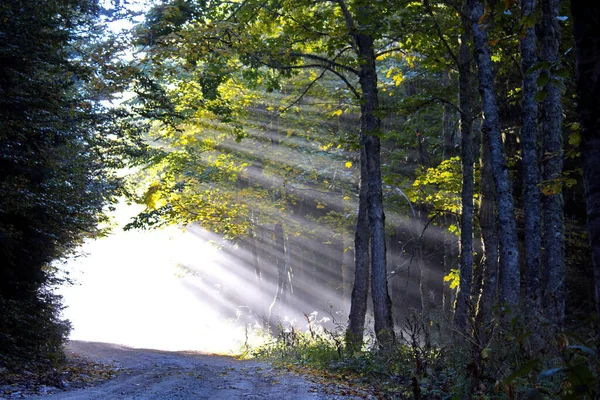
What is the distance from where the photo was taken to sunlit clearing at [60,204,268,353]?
42.0 m

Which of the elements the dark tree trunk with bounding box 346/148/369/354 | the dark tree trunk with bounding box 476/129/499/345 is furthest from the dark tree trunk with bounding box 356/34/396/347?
the dark tree trunk with bounding box 476/129/499/345

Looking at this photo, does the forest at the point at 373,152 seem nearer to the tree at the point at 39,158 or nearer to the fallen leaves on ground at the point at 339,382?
the tree at the point at 39,158

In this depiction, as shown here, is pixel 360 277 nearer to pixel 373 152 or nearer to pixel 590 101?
pixel 373 152

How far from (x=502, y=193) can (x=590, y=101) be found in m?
7.49

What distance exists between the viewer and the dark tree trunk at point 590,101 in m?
2.58

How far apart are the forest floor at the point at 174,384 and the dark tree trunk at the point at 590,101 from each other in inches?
244

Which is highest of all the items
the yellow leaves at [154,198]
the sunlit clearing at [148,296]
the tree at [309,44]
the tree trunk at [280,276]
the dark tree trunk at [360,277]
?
the tree at [309,44]

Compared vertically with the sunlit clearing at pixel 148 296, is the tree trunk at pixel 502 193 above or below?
above

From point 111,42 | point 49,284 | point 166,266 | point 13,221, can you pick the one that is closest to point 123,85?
point 111,42

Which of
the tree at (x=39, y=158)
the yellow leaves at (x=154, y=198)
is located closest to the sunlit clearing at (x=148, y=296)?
the yellow leaves at (x=154, y=198)

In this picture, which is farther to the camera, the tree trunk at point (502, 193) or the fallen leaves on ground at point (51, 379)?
the fallen leaves on ground at point (51, 379)

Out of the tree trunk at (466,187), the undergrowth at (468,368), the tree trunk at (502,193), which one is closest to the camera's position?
the undergrowth at (468,368)

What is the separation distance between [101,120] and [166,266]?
101ft

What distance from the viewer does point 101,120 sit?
14680mm
